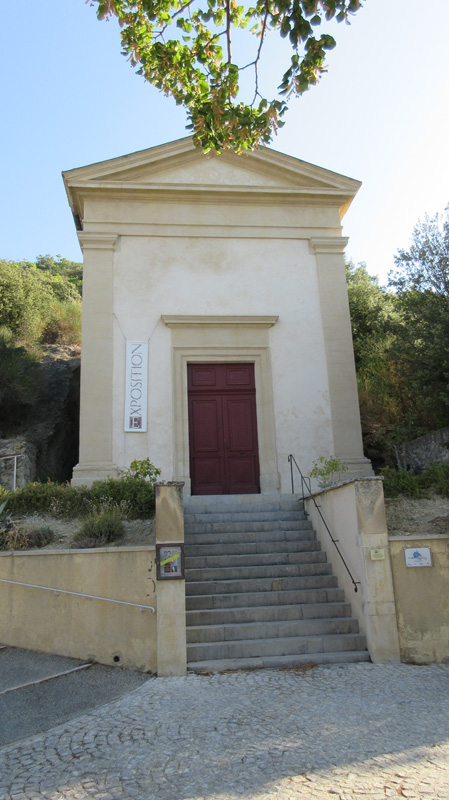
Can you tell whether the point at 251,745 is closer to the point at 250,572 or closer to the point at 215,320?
the point at 250,572

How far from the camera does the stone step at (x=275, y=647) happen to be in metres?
6.85

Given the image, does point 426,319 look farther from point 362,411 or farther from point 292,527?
point 292,527

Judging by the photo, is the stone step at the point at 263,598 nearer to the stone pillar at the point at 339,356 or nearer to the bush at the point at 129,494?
the bush at the point at 129,494

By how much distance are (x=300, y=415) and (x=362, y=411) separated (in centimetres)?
472

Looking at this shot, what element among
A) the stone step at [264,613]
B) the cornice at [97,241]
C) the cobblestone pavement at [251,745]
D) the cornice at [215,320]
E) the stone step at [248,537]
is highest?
the cornice at [97,241]

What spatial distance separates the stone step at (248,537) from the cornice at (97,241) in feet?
21.5

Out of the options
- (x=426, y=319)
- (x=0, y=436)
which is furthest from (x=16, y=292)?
(x=426, y=319)

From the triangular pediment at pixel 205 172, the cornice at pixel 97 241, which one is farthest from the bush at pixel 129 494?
the triangular pediment at pixel 205 172

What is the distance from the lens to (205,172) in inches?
516

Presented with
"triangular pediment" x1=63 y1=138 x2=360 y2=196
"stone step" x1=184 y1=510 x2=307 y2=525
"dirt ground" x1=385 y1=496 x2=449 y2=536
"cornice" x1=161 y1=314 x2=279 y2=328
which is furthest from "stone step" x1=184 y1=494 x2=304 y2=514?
"triangular pediment" x1=63 y1=138 x2=360 y2=196

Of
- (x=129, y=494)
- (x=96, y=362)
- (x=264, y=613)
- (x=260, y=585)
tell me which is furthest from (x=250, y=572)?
(x=96, y=362)

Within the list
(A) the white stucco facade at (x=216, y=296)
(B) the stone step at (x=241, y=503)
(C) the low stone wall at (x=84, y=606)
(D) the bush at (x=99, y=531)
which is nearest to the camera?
(C) the low stone wall at (x=84, y=606)

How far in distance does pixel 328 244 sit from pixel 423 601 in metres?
8.34

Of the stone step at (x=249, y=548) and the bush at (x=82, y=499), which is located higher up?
the bush at (x=82, y=499)
